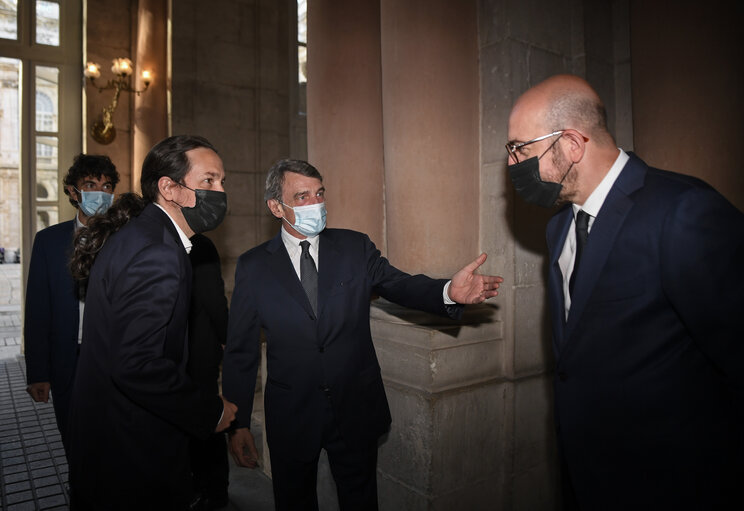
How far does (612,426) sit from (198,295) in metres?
2.48

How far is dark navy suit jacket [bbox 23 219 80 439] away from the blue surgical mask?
0.93ft

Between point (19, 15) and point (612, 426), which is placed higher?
point (19, 15)

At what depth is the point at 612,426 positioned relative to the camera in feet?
5.17

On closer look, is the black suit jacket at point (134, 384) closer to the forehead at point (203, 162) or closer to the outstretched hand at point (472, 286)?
the forehead at point (203, 162)

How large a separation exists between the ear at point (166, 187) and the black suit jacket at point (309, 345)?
0.50m

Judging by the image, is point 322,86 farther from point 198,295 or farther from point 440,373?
point 440,373

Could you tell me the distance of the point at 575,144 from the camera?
1.67 m

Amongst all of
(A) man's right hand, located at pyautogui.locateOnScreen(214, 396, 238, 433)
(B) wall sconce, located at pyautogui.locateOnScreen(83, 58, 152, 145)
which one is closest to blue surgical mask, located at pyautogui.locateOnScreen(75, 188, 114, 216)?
(A) man's right hand, located at pyautogui.locateOnScreen(214, 396, 238, 433)

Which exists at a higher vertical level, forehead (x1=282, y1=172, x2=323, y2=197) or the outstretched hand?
forehead (x1=282, y1=172, x2=323, y2=197)

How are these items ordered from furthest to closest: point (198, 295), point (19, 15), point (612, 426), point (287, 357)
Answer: point (19, 15)
point (198, 295)
point (287, 357)
point (612, 426)

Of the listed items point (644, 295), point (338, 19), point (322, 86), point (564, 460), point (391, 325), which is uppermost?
point (338, 19)

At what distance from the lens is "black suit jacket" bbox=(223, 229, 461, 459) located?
7.07 ft

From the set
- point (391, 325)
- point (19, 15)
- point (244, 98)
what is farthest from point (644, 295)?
point (19, 15)

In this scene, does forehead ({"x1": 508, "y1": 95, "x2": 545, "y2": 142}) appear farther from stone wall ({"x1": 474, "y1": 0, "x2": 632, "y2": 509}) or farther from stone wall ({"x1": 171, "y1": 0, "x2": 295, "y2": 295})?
stone wall ({"x1": 171, "y1": 0, "x2": 295, "y2": 295})
